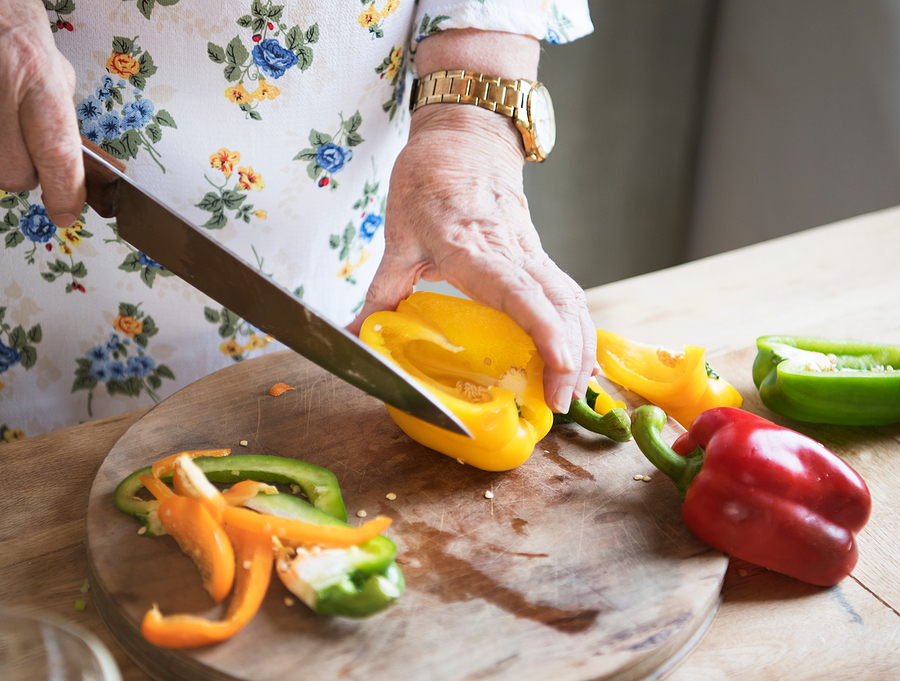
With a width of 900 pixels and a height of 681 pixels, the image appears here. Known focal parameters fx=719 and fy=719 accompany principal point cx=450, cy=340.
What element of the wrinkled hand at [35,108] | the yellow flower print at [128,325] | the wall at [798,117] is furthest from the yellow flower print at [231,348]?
the wall at [798,117]

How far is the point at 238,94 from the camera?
1.37 metres

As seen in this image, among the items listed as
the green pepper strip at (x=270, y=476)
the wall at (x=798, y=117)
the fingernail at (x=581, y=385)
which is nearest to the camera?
the green pepper strip at (x=270, y=476)

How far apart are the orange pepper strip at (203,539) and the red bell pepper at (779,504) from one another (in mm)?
658

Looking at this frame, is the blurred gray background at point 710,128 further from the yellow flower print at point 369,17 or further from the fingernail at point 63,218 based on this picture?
the fingernail at point 63,218

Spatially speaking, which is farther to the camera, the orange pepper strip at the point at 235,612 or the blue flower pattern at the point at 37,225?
the blue flower pattern at the point at 37,225

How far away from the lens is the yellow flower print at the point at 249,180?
1453mm

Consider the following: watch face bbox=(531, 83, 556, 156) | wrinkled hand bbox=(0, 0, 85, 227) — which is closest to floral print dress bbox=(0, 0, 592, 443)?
watch face bbox=(531, 83, 556, 156)

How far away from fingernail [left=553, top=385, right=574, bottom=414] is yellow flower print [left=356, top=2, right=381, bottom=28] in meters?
0.80

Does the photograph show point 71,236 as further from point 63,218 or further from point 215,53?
point 215,53

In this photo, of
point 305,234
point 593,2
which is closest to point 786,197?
point 593,2

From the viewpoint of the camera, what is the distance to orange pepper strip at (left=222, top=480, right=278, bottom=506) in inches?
39.9

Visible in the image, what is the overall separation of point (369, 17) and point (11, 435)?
1150mm

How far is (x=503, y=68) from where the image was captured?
4.60 feet

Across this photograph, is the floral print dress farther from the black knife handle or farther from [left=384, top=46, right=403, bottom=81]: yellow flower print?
the black knife handle
